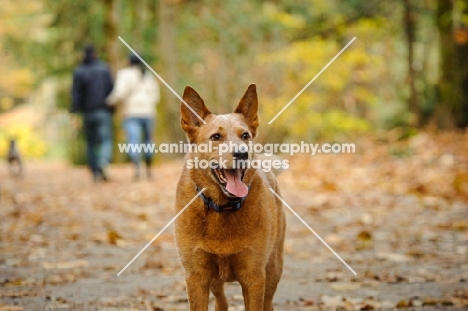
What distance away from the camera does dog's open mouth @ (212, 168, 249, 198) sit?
4.27 metres

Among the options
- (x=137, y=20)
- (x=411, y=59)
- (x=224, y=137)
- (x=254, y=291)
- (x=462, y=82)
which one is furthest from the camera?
(x=137, y=20)

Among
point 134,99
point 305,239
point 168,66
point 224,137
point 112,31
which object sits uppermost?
point 112,31

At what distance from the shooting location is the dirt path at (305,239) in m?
5.68

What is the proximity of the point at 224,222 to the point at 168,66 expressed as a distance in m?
18.3

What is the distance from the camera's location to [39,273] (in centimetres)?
661

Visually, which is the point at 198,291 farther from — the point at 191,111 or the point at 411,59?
the point at 411,59

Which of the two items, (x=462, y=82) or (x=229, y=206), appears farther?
(x=462, y=82)

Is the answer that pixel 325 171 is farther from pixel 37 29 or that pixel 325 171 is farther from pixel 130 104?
pixel 37 29

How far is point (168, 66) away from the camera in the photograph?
2216cm

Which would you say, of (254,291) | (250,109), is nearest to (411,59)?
(250,109)

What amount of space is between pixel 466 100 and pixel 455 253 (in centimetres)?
1054

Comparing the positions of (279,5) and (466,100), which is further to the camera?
(279,5)

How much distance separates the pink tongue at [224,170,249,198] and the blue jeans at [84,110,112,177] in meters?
11.3


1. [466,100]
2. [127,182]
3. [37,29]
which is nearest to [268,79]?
[37,29]
